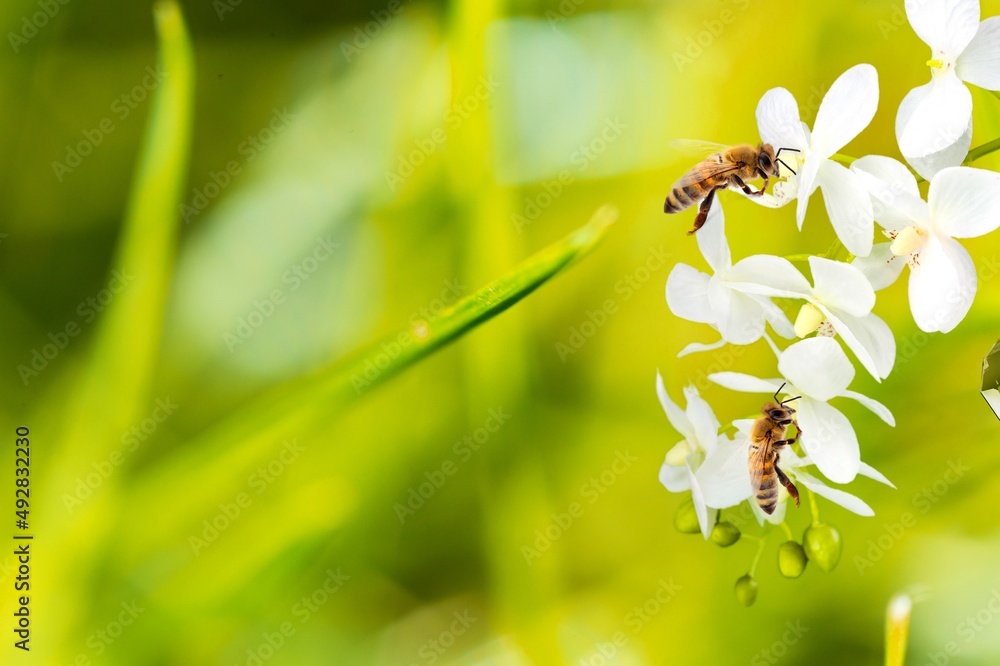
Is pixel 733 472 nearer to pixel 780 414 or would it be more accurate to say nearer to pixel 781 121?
pixel 780 414

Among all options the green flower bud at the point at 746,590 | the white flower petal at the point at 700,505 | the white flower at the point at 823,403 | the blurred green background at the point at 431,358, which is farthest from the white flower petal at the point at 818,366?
the blurred green background at the point at 431,358

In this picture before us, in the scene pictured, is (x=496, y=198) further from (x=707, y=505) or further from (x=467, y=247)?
(x=707, y=505)

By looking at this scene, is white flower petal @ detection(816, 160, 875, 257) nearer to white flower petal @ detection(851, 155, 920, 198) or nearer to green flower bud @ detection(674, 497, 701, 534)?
white flower petal @ detection(851, 155, 920, 198)

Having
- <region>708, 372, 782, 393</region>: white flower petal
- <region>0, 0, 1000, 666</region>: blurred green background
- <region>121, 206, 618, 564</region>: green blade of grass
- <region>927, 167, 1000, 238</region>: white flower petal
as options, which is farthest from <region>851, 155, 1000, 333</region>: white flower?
<region>0, 0, 1000, 666</region>: blurred green background

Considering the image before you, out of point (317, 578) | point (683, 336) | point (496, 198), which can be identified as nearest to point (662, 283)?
point (683, 336)

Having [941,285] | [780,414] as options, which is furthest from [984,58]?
[780,414]
